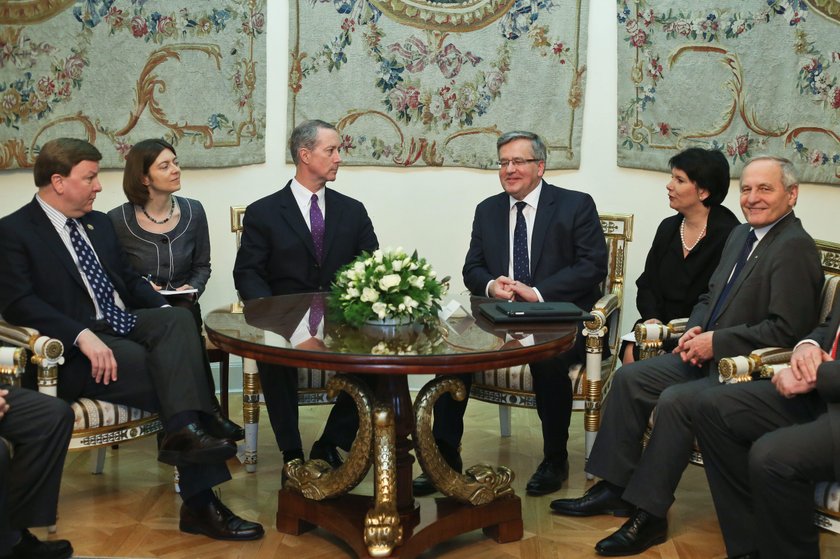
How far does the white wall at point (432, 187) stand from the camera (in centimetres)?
562

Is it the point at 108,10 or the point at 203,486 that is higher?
the point at 108,10

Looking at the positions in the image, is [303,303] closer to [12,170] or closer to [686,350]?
[686,350]

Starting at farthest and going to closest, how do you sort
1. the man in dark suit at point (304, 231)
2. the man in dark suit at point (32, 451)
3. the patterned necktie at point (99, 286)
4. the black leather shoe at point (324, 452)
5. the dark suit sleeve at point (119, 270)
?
the man in dark suit at point (304, 231)
the black leather shoe at point (324, 452)
the dark suit sleeve at point (119, 270)
the patterned necktie at point (99, 286)
the man in dark suit at point (32, 451)

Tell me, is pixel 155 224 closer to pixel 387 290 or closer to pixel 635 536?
pixel 387 290

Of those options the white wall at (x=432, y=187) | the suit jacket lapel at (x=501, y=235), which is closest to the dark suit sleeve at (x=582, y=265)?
the suit jacket lapel at (x=501, y=235)

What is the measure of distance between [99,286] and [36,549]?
103 centimetres

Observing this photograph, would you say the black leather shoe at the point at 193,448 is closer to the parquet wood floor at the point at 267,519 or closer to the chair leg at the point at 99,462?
the parquet wood floor at the point at 267,519

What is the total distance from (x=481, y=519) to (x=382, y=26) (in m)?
2.86

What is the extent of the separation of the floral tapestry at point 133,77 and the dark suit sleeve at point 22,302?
1467 millimetres

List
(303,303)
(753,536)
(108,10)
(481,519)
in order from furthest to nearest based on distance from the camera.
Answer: (108,10) → (303,303) → (481,519) → (753,536)

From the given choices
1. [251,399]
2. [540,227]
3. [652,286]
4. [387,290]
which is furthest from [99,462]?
[652,286]

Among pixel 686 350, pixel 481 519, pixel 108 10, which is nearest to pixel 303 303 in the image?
pixel 481 519

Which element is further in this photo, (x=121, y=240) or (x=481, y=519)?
(x=121, y=240)

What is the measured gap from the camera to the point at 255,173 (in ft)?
18.8
